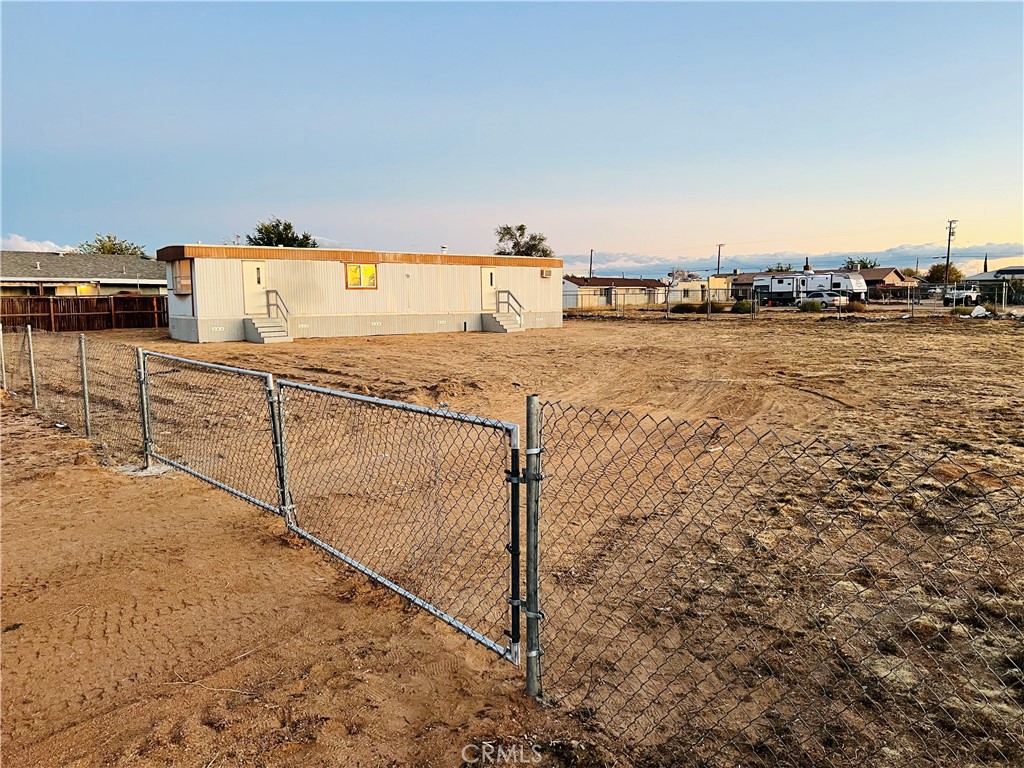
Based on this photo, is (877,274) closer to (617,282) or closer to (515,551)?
(617,282)

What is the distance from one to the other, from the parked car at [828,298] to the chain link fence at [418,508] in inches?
1732

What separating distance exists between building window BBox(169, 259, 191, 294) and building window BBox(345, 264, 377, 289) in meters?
5.40

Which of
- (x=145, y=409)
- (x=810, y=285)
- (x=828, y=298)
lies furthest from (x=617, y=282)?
(x=145, y=409)

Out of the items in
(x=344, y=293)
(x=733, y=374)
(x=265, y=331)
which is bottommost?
(x=733, y=374)

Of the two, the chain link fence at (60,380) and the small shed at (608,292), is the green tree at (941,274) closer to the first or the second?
the small shed at (608,292)

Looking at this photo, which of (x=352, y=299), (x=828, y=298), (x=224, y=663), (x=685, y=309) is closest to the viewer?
(x=224, y=663)

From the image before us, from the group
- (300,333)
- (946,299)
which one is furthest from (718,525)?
(946,299)

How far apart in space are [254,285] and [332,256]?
3.02 meters

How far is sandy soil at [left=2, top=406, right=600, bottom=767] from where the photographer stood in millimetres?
2715

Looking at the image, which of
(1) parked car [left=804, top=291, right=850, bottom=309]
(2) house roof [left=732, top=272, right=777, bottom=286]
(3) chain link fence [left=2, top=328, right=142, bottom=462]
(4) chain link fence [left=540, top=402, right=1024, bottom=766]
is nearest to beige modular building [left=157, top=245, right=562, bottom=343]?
(3) chain link fence [left=2, top=328, right=142, bottom=462]

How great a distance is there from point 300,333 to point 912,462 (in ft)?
67.9

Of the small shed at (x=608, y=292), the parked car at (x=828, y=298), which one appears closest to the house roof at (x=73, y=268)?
the small shed at (x=608, y=292)

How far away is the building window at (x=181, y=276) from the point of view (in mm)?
21656

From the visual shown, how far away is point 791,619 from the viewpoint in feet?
11.8
